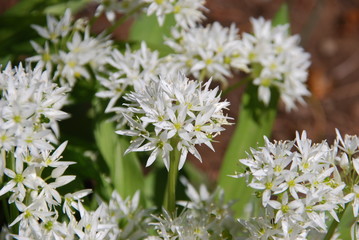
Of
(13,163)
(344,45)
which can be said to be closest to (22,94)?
(13,163)

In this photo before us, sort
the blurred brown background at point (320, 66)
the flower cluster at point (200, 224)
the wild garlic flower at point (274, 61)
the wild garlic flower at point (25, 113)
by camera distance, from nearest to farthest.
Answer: the wild garlic flower at point (25, 113), the flower cluster at point (200, 224), the wild garlic flower at point (274, 61), the blurred brown background at point (320, 66)

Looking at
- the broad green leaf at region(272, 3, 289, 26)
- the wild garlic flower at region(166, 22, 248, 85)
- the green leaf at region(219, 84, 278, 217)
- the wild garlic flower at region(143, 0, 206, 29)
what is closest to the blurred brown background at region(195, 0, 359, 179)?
the broad green leaf at region(272, 3, 289, 26)

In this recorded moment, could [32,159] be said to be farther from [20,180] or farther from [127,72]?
[127,72]

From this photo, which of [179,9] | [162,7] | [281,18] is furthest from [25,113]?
[281,18]

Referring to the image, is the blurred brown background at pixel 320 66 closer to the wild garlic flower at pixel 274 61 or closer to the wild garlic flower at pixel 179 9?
the wild garlic flower at pixel 274 61

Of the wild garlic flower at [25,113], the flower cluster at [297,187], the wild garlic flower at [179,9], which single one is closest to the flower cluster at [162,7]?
A: the wild garlic flower at [179,9]

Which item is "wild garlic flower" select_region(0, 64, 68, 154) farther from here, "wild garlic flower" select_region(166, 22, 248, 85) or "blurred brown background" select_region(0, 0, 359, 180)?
"blurred brown background" select_region(0, 0, 359, 180)

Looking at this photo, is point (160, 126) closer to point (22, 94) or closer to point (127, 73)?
point (22, 94)
